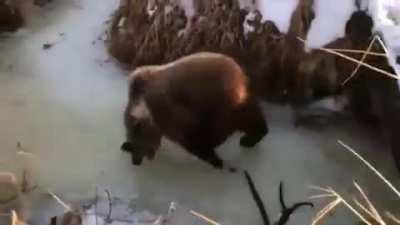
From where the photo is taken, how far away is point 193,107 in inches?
37.0

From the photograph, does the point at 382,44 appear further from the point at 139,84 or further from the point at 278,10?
the point at 139,84

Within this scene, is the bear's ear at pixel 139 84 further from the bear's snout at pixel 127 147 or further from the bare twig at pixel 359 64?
the bare twig at pixel 359 64

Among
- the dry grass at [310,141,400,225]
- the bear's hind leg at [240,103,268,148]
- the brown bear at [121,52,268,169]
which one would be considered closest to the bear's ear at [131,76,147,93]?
the brown bear at [121,52,268,169]

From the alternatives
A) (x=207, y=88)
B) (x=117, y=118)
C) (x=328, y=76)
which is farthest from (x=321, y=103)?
(x=117, y=118)

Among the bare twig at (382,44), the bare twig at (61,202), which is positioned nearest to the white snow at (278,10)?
the bare twig at (382,44)

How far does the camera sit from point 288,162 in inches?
37.7

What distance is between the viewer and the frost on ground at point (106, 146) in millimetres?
946

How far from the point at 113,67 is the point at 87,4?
84 mm

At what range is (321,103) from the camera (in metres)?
0.98

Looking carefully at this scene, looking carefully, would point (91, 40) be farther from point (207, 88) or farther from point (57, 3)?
point (207, 88)

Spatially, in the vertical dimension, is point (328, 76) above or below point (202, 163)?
above

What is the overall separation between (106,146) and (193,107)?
0.12m

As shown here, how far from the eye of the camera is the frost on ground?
3.10 ft

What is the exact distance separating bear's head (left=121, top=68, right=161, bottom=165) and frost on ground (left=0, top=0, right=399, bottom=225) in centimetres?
Answer: 1
